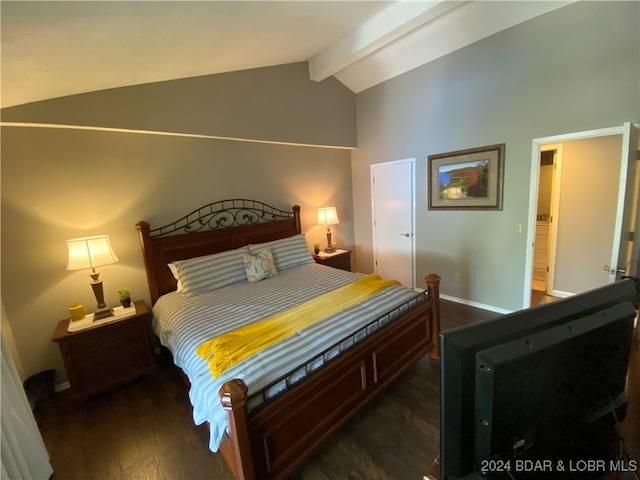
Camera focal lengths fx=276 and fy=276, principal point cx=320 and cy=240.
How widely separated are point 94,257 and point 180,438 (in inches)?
60.7

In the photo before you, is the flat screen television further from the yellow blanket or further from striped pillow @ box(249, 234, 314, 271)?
striped pillow @ box(249, 234, 314, 271)

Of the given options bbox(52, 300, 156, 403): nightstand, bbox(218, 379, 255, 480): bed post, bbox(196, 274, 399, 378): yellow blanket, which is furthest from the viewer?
bbox(52, 300, 156, 403): nightstand

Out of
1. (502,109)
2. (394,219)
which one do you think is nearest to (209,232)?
(394,219)

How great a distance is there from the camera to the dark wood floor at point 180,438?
165 centimetres

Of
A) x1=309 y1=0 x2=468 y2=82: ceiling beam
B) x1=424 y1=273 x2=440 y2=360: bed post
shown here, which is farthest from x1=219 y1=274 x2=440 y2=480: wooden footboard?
x1=309 y1=0 x2=468 y2=82: ceiling beam

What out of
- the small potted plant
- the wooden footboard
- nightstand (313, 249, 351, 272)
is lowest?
the wooden footboard

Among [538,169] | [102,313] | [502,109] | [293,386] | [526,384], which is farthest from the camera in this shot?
[502,109]

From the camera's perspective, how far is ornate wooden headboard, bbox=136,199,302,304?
2.82 m

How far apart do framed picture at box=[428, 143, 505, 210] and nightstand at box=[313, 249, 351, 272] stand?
1409mm

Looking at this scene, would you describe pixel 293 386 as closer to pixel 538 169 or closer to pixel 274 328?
pixel 274 328

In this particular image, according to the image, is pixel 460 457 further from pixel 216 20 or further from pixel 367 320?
pixel 216 20

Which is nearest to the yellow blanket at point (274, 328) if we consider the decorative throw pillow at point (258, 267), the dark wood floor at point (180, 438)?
the dark wood floor at point (180, 438)

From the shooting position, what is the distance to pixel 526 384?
2.10ft

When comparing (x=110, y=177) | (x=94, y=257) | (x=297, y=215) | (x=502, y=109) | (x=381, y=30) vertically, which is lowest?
(x=94, y=257)
